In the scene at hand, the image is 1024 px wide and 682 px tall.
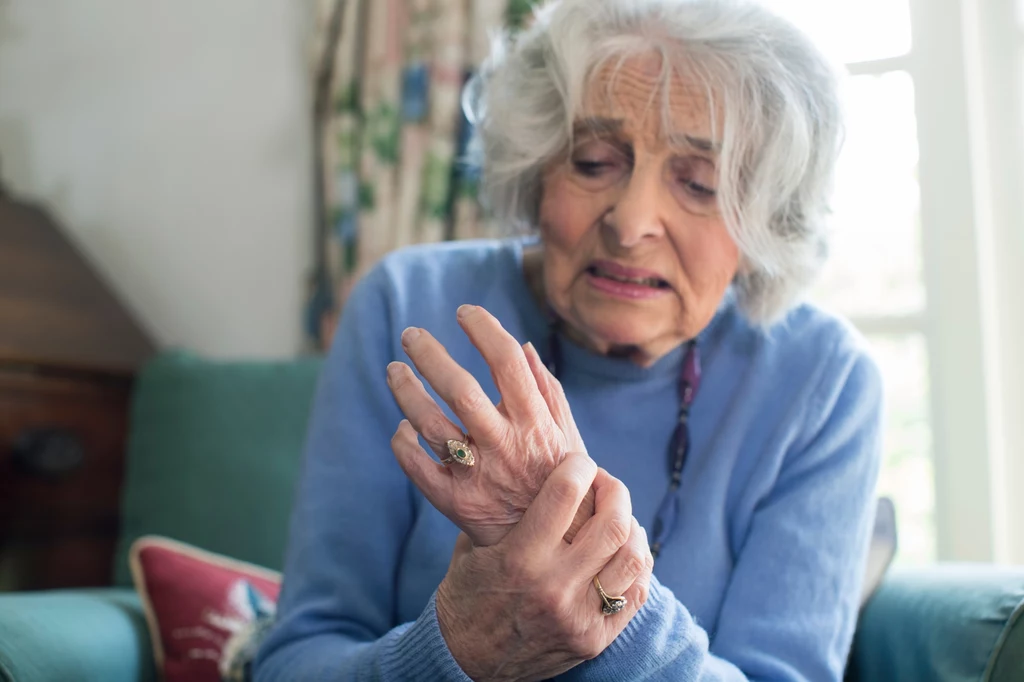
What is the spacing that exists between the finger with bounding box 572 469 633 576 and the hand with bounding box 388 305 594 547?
0.06ft

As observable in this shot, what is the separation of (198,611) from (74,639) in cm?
23

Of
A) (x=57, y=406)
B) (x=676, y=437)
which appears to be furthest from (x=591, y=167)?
(x=57, y=406)

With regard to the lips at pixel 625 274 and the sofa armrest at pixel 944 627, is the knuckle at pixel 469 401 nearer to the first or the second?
the lips at pixel 625 274

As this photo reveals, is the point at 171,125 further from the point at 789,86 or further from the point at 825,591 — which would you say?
the point at 825,591

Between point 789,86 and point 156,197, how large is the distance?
6.18ft

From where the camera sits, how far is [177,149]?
2400 mm

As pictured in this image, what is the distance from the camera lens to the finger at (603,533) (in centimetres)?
62

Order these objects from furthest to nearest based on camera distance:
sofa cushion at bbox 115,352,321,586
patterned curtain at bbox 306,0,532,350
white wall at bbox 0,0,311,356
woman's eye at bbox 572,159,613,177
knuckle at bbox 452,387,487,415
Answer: white wall at bbox 0,0,311,356 → patterned curtain at bbox 306,0,532,350 → sofa cushion at bbox 115,352,321,586 → woman's eye at bbox 572,159,613,177 → knuckle at bbox 452,387,487,415

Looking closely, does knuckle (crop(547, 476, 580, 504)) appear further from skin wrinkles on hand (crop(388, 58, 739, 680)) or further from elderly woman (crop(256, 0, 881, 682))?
elderly woman (crop(256, 0, 881, 682))

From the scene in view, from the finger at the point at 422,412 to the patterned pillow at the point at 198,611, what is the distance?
71 centimetres

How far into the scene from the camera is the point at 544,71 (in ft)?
3.64

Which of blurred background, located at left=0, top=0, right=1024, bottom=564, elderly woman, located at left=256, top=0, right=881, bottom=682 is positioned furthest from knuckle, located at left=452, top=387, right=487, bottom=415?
blurred background, located at left=0, top=0, right=1024, bottom=564

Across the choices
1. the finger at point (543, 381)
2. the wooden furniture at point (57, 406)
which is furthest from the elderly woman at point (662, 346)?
the wooden furniture at point (57, 406)

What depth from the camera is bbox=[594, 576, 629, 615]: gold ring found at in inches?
25.5
